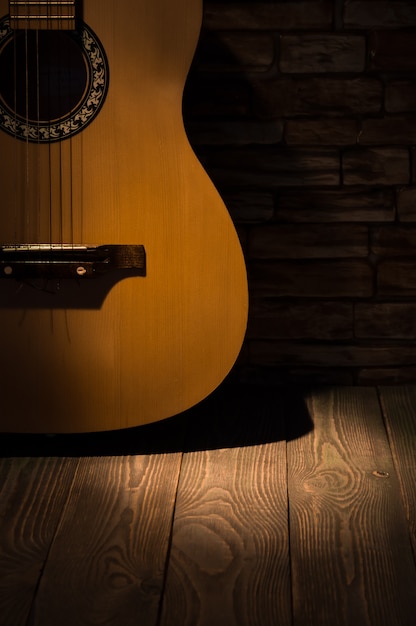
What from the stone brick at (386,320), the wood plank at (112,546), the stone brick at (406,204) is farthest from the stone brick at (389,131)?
the wood plank at (112,546)

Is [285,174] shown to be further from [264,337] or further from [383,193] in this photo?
[264,337]

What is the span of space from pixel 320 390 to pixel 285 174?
53cm

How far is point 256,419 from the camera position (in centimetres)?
192

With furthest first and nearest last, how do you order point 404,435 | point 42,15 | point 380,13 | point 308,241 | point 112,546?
1. point 308,241
2. point 380,13
3. point 404,435
4. point 42,15
5. point 112,546

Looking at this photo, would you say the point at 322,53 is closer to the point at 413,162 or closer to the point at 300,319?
the point at 413,162

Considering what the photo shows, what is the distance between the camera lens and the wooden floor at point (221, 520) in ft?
3.99

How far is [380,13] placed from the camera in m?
1.94

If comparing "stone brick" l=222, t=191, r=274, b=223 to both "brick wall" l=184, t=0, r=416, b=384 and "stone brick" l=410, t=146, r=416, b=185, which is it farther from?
"stone brick" l=410, t=146, r=416, b=185

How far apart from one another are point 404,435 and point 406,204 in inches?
22.0

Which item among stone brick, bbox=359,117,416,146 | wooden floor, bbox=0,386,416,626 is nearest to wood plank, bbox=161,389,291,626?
wooden floor, bbox=0,386,416,626

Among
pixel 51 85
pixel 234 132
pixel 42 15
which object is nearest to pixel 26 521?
pixel 51 85

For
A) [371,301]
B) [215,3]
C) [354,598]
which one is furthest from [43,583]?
[215,3]

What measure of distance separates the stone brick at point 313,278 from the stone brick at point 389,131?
29 centimetres

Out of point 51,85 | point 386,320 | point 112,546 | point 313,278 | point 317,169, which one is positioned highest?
point 51,85
